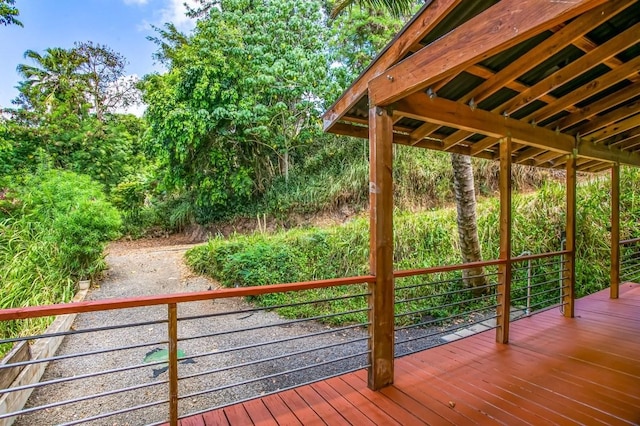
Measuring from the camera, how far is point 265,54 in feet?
30.8

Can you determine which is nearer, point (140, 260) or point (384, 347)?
point (384, 347)

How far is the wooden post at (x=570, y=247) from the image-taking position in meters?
3.75

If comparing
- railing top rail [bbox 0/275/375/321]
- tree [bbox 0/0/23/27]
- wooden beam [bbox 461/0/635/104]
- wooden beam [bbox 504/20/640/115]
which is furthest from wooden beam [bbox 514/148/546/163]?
tree [bbox 0/0/23/27]

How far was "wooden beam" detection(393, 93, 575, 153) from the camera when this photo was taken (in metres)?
2.48

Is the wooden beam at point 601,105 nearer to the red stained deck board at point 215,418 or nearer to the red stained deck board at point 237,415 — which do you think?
the red stained deck board at point 237,415

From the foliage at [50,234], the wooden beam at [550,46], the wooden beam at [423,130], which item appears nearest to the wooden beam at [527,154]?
the wooden beam at [423,130]

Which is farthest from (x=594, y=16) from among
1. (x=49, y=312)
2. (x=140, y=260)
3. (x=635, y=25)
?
(x=140, y=260)

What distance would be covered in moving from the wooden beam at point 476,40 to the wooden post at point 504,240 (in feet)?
5.04

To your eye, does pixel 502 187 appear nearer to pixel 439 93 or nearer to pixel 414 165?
pixel 439 93

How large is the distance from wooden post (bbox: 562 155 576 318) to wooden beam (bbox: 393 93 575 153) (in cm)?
32

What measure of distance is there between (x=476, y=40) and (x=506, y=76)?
90 cm

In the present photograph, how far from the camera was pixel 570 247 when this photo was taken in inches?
151

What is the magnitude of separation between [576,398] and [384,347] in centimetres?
138

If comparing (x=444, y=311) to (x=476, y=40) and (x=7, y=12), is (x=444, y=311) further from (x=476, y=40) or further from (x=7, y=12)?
(x=7, y=12)
